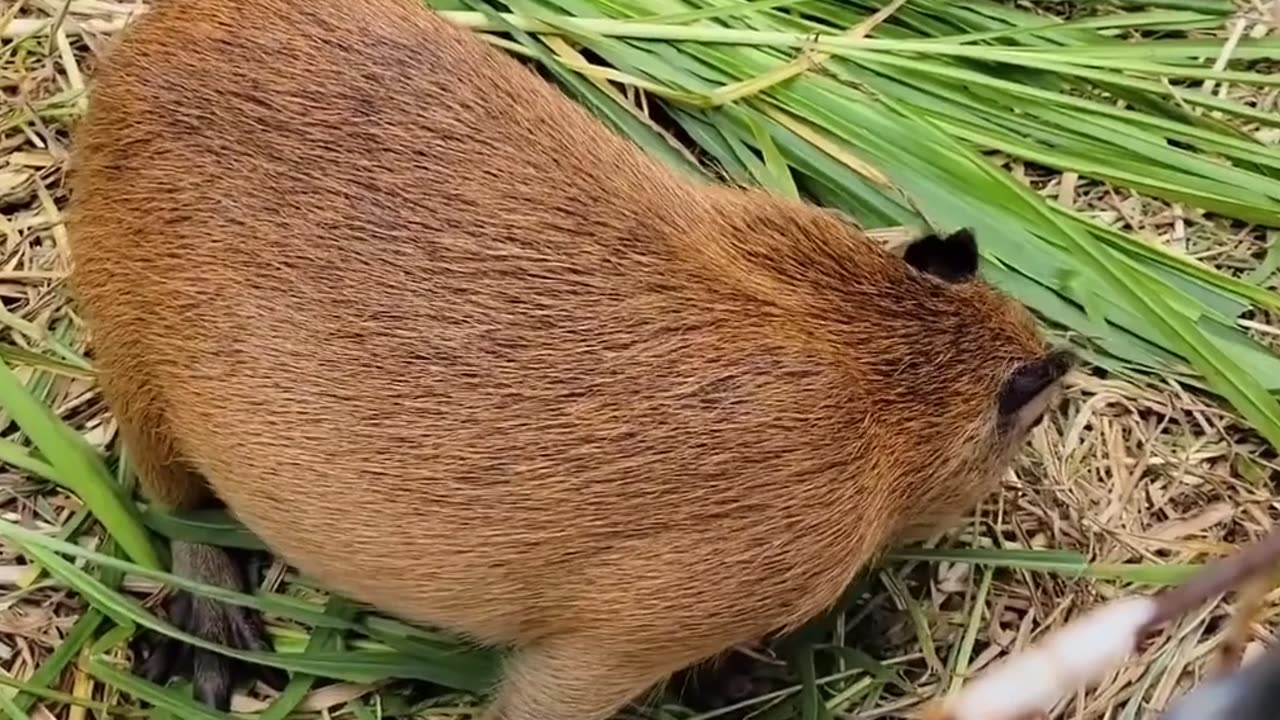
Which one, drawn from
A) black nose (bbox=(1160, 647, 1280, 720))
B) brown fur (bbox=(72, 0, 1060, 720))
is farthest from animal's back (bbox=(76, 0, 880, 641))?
black nose (bbox=(1160, 647, 1280, 720))

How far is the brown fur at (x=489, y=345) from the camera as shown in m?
1.63

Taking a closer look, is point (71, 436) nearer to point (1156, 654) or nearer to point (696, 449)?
point (696, 449)

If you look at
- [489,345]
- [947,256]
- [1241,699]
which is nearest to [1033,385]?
[947,256]

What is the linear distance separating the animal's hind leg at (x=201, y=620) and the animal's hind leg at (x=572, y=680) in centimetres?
50

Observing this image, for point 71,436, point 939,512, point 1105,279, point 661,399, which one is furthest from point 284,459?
point 1105,279

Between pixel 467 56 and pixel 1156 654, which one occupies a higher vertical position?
pixel 467 56

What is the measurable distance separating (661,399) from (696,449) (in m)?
0.07

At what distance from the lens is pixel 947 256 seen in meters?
1.84

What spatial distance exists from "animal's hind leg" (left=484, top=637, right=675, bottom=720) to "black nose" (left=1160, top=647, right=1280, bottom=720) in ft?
3.87

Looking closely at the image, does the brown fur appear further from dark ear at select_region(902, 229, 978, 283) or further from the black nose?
the black nose

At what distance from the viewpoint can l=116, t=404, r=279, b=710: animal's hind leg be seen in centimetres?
212

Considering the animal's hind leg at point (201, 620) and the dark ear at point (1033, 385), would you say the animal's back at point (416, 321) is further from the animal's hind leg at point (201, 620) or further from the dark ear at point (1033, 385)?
the animal's hind leg at point (201, 620)

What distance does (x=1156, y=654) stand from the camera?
2.09 metres

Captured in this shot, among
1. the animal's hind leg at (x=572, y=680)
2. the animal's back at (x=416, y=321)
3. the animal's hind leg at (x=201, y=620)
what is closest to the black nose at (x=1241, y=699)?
the animal's back at (x=416, y=321)
